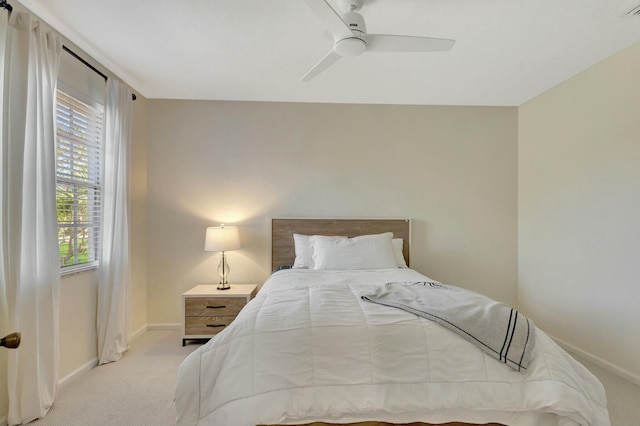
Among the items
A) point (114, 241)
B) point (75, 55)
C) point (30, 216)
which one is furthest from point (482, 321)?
point (75, 55)

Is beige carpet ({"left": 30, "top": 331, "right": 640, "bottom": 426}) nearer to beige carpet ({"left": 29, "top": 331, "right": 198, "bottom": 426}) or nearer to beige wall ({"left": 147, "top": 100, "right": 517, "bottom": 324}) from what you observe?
beige carpet ({"left": 29, "top": 331, "right": 198, "bottom": 426})

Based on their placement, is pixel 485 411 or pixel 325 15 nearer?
pixel 485 411

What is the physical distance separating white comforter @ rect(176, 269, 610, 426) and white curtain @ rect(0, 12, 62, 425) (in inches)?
46.1

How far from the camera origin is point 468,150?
3.46 metres

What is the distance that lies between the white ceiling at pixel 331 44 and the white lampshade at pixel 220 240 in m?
1.44

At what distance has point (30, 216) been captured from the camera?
1.79 metres

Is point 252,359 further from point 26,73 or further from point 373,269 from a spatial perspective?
point 26,73

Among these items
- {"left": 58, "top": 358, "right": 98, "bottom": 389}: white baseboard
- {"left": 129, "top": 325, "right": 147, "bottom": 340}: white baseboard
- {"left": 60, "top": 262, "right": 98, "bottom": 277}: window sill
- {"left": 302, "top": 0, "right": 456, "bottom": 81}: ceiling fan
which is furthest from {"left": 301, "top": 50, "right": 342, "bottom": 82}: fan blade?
{"left": 129, "top": 325, "right": 147, "bottom": 340}: white baseboard

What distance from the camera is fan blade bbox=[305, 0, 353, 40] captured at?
4.65ft

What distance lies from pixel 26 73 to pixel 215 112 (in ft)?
5.55

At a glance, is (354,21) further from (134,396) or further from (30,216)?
(134,396)

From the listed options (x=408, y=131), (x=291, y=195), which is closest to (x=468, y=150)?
(x=408, y=131)

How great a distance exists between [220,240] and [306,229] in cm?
91

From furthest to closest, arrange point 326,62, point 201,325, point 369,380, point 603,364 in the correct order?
point 201,325 → point 603,364 → point 326,62 → point 369,380
